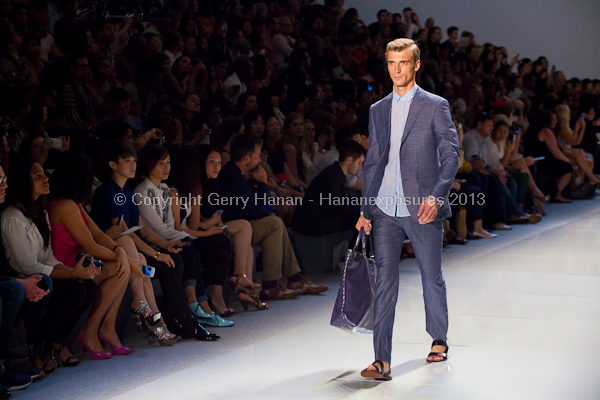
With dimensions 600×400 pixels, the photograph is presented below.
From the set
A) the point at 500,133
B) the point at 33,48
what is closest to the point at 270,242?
the point at 33,48

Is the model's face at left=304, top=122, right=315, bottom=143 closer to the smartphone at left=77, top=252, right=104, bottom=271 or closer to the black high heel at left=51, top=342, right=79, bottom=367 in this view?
the smartphone at left=77, top=252, right=104, bottom=271

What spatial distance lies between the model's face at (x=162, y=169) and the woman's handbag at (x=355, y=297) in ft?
4.68

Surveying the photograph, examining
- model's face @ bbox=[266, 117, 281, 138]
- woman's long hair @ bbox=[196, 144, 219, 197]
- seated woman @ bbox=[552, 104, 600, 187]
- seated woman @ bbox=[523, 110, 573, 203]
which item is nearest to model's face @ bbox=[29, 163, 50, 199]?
woman's long hair @ bbox=[196, 144, 219, 197]

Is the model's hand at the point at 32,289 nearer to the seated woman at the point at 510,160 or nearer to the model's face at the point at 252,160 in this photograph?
the model's face at the point at 252,160

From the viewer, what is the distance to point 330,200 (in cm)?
510

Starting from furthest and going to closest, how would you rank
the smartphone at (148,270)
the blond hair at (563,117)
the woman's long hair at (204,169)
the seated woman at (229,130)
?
the blond hair at (563,117), the seated woman at (229,130), the woman's long hair at (204,169), the smartphone at (148,270)

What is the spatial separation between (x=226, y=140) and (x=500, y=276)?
88.4 inches

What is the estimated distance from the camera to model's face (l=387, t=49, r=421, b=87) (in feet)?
9.12

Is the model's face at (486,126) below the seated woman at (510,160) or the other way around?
the other way around

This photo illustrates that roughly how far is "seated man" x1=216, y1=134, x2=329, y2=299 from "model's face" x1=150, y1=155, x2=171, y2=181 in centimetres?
51

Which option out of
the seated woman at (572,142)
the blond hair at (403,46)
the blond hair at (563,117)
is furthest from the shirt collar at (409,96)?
the blond hair at (563,117)

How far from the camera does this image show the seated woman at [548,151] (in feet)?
30.3

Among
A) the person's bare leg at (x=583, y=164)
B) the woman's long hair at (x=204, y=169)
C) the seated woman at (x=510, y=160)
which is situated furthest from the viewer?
the person's bare leg at (x=583, y=164)

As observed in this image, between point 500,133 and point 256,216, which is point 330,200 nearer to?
point 256,216
